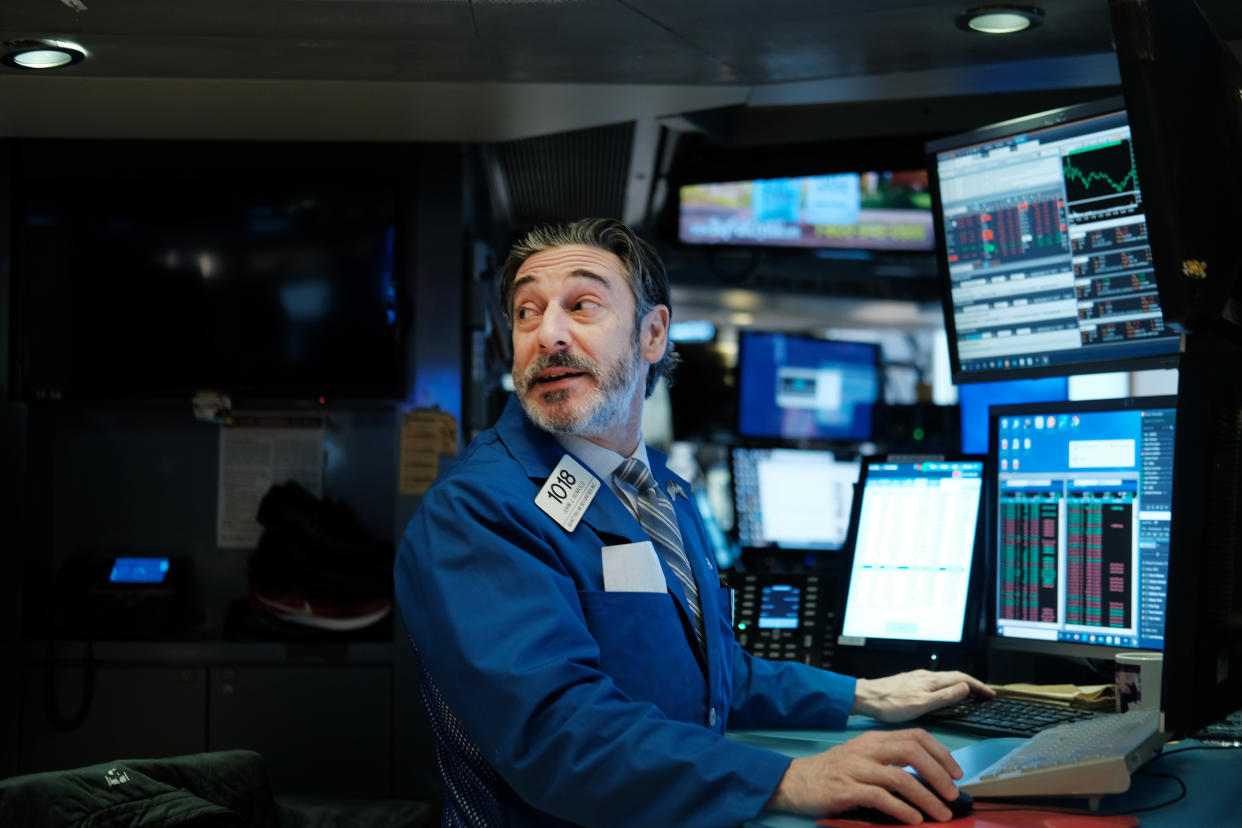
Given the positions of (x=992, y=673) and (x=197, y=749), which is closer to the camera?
(x=992, y=673)

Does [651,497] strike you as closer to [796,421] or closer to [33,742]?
[33,742]

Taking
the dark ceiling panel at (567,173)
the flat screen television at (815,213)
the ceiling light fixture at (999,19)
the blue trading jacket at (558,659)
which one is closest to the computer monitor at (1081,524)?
the blue trading jacket at (558,659)

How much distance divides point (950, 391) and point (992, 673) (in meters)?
7.94

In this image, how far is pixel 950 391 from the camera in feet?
32.9

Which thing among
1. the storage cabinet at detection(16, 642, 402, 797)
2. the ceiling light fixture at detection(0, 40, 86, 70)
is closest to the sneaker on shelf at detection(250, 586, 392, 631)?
the storage cabinet at detection(16, 642, 402, 797)

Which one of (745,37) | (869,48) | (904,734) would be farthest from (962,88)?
(904,734)

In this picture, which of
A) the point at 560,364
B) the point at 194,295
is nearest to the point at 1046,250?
the point at 560,364

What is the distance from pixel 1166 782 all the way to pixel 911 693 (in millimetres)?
475

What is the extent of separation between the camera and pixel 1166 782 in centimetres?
166

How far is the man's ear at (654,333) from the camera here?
2096 millimetres

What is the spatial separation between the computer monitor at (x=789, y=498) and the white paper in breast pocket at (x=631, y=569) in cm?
387

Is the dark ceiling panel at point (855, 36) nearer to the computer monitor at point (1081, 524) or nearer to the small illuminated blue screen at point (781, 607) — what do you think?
the computer monitor at point (1081, 524)

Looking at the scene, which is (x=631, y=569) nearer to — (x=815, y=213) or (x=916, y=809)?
(x=916, y=809)

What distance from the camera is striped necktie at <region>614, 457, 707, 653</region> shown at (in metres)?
1.87
